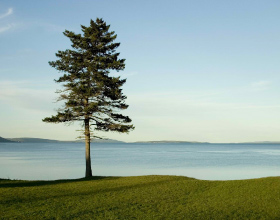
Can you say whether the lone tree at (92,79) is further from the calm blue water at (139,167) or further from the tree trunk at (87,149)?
the calm blue water at (139,167)

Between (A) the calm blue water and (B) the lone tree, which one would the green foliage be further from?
(A) the calm blue water

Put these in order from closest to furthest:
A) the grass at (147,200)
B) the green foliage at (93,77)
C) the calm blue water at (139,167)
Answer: the grass at (147,200) → the green foliage at (93,77) → the calm blue water at (139,167)

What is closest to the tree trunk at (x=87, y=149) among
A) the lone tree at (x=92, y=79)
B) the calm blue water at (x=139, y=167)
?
the lone tree at (x=92, y=79)

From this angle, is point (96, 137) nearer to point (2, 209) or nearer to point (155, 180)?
point (155, 180)

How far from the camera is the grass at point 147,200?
608 inches

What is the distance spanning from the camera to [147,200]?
18406 mm

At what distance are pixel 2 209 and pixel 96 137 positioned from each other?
14.0 meters

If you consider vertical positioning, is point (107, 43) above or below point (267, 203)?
above

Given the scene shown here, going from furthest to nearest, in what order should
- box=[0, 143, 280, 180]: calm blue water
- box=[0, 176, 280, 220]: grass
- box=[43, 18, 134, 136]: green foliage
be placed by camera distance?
1. box=[0, 143, 280, 180]: calm blue water
2. box=[43, 18, 134, 136]: green foliage
3. box=[0, 176, 280, 220]: grass

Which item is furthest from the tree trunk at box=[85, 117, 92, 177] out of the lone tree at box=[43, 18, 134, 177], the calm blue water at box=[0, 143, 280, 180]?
the calm blue water at box=[0, 143, 280, 180]

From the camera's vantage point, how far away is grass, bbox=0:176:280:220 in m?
15.4

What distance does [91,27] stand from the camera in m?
30.4

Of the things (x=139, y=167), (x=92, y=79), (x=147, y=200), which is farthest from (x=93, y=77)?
(x=139, y=167)

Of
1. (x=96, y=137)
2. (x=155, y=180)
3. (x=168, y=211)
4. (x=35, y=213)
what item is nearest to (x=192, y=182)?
(x=155, y=180)
